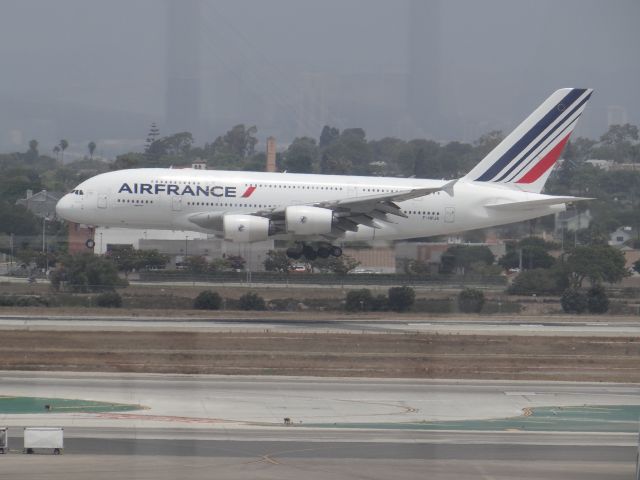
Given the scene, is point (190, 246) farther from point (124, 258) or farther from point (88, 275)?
point (88, 275)

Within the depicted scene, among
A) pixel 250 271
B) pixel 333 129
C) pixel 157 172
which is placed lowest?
pixel 250 271

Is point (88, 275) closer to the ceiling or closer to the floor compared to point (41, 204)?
A: closer to the floor

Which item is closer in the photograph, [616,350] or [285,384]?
[285,384]

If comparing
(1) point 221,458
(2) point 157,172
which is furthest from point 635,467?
(2) point 157,172

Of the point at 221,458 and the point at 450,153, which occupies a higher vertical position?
the point at 450,153

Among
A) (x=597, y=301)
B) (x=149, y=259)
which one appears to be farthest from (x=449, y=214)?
(x=149, y=259)

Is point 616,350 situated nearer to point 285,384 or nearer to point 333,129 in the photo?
point 285,384
